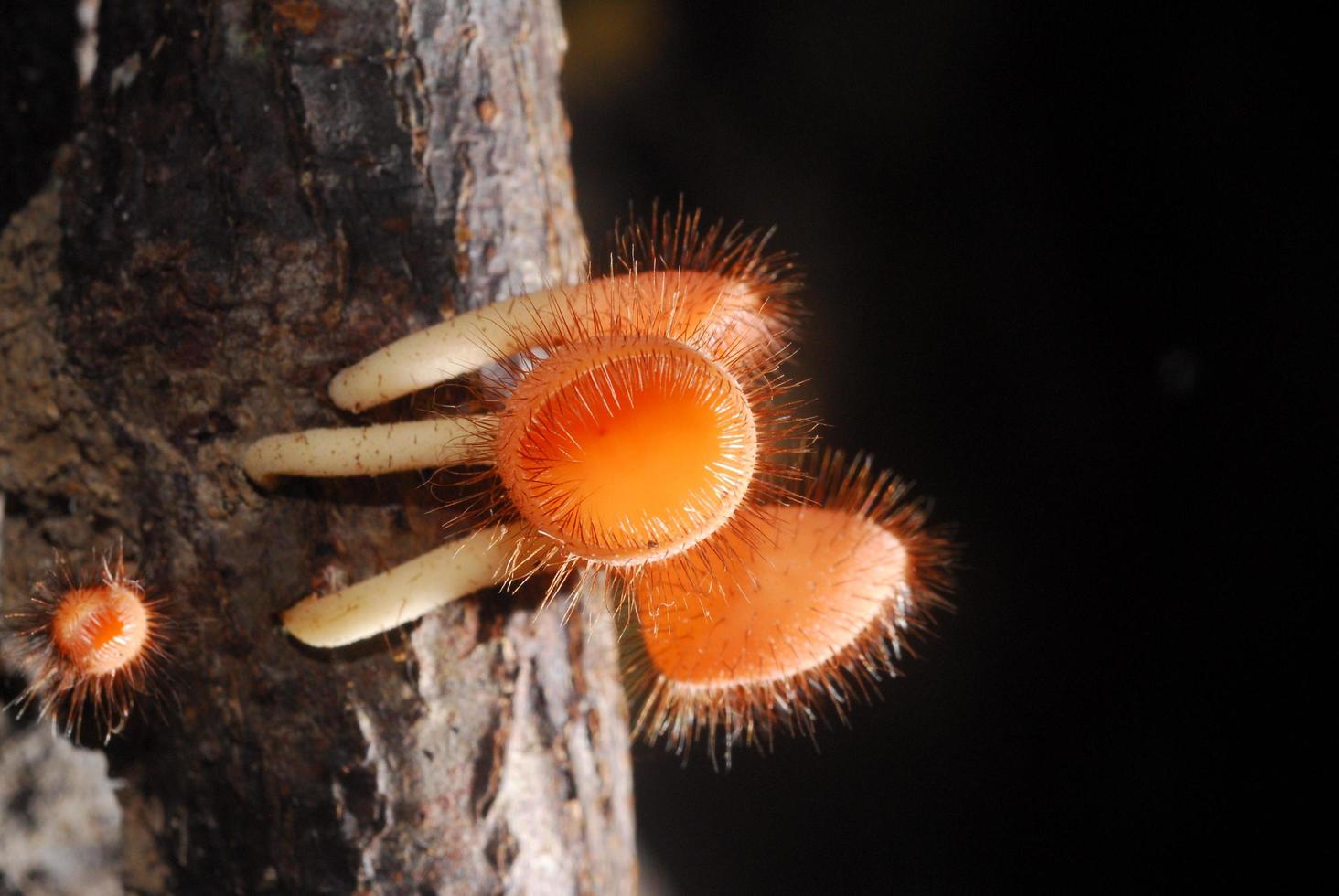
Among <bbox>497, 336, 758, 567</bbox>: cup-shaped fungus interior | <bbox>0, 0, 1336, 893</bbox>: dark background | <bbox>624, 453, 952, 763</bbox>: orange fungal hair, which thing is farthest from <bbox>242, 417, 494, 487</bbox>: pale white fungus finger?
<bbox>0, 0, 1336, 893</bbox>: dark background

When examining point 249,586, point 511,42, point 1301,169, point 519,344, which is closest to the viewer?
point 519,344

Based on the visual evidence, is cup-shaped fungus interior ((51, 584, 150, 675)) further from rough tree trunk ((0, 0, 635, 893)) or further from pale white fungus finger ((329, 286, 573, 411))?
pale white fungus finger ((329, 286, 573, 411))

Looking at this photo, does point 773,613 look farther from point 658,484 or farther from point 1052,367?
point 1052,367

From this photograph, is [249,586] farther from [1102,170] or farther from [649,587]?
[1102,170]

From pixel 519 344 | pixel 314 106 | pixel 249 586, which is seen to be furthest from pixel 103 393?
pixel 519 344

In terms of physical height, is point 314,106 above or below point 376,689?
above

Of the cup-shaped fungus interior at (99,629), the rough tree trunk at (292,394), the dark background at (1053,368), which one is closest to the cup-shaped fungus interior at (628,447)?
the rough tree trunk at (292,394)
